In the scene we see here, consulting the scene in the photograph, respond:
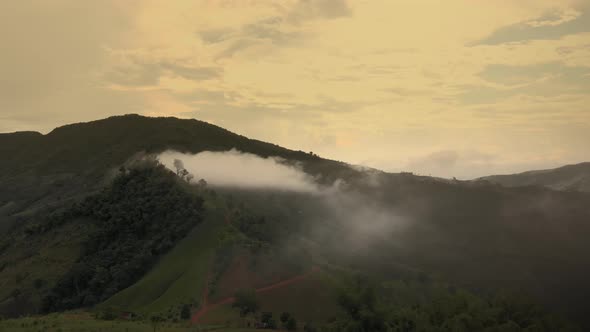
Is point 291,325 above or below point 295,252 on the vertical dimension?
below

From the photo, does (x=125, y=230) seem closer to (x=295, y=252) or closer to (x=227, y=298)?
(x=295, y=252)

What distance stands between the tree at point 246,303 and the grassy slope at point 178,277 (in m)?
10.0

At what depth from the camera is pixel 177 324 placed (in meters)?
81.8

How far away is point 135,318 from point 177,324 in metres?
10.1

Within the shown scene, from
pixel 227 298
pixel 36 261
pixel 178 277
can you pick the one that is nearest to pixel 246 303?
pixel 227 298

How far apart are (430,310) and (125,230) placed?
87373mm

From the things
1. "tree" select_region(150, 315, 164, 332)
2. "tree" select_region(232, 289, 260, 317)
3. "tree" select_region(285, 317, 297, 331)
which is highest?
"tree" select_region(232, 289, 260, 317)

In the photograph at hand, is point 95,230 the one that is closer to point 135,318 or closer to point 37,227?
point 37,227

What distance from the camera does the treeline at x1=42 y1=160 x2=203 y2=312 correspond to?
11775cm

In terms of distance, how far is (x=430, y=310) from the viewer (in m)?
91.3

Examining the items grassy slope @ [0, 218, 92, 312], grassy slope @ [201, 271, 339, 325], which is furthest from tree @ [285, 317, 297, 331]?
grassy slope @ [0, 218, 92, 312]

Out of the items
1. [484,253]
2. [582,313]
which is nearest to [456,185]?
[484,253]

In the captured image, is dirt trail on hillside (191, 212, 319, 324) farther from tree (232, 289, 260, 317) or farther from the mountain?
tree (232, 289, 260, 317)

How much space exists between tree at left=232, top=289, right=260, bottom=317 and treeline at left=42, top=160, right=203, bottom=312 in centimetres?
4248
